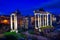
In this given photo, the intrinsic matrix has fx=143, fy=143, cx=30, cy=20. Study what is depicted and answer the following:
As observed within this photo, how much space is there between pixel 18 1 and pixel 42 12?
0.35 m

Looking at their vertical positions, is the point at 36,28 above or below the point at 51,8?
below

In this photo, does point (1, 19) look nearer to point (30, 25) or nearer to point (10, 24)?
point (10, 24)

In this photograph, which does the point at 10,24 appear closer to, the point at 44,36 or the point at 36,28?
the point at 36,28

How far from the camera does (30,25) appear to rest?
6.15 feet

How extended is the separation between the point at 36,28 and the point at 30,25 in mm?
90

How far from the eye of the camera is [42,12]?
1.86m

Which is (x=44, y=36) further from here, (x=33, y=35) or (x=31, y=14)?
(x=31, y=14)

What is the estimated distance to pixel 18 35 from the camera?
1837 mm

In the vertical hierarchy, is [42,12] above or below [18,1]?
below

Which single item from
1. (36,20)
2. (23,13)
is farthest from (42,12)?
(23,13)

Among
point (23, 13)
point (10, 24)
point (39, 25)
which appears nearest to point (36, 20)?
point (39, 25)

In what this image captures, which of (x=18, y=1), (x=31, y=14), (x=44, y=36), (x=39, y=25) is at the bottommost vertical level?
(x=44, y=36)

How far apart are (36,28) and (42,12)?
0.74 feet

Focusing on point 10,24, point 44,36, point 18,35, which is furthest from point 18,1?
point 44,36
